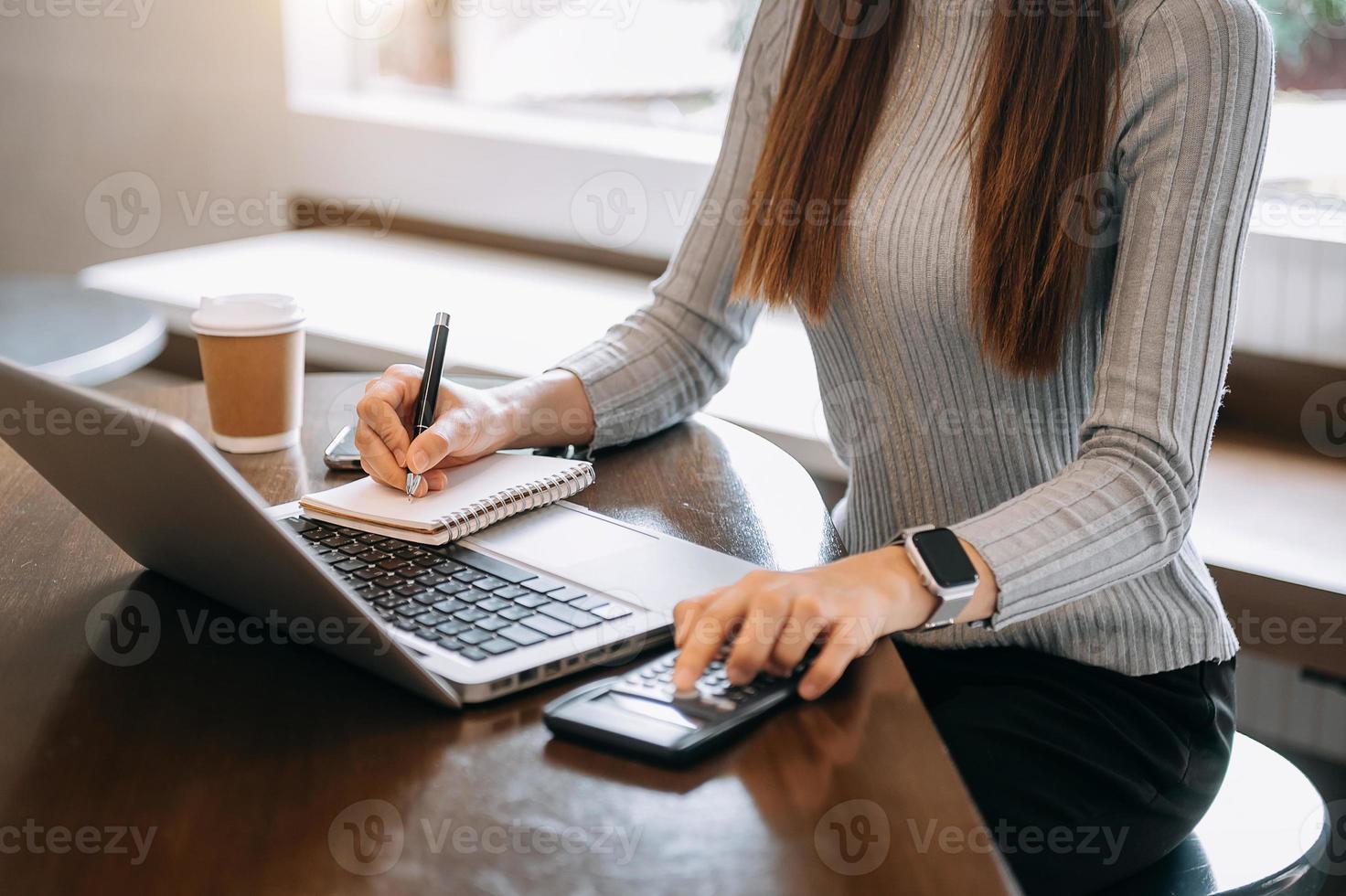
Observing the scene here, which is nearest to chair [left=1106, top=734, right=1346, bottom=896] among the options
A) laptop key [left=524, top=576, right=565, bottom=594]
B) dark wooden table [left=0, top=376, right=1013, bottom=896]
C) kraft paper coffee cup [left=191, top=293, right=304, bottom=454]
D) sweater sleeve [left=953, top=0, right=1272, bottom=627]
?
sweater sleeve [left=953, top=0, right=1272, bottom=627]

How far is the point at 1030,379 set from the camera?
0.96 m

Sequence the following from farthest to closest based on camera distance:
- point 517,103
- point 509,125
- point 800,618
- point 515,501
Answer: point 517,103, point 509,125, point 515,501, point 800,618

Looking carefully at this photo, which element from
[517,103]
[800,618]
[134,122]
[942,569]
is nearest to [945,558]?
[942,569]

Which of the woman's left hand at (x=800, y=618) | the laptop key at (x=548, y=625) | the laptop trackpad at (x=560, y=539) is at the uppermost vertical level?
the woman's left hand at (x=800, y=618)

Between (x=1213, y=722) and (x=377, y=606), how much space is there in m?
0.61

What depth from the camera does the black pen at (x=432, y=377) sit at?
0.90 meters

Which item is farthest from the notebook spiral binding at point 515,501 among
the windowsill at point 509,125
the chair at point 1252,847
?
the windowsill at point 509,125

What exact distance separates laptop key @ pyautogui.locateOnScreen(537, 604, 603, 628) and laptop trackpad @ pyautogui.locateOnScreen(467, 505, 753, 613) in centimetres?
3

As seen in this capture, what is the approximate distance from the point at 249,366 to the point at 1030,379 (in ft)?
2.02

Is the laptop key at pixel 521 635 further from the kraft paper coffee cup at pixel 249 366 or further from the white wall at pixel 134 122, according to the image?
the white wall at pixel 134 122

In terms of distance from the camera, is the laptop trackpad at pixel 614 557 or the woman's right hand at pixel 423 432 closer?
the laptop trackpad at pixel 614 557

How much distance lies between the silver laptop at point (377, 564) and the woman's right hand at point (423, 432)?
7cm

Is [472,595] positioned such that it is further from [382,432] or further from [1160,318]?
[1160,318]

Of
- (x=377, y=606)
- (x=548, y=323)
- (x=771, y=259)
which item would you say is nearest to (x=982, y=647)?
(x=771, y=259)
